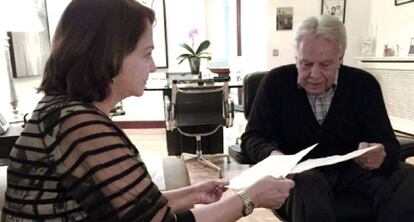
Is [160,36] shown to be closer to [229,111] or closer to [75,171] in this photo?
[229,111]

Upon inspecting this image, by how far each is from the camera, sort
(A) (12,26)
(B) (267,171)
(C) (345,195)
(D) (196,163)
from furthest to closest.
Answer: (D) (196,163) → (A) (12,26) → (C) (345,195) → (B) (267,171)

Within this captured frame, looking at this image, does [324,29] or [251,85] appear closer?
[324,29]

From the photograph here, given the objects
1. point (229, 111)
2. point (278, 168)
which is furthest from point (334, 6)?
point (278, 168)

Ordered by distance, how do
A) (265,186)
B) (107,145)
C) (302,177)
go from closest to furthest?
(107,145)
(265,186)
(302,177)

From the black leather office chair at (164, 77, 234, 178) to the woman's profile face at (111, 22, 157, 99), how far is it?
1916 mm

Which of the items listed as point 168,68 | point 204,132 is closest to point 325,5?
point 168,68

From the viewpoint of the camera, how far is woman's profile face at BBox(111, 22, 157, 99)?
740mm

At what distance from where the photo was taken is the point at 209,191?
104 cm

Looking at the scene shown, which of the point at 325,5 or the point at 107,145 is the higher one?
the point at 325,5

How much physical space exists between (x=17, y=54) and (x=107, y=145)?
3176 mm

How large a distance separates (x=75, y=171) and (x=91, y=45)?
25cm

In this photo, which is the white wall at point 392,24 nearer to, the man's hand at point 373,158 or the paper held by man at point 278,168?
the man's hand at point 373,158

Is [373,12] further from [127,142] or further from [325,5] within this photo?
[127,142]

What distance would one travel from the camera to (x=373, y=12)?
437 centimetres
